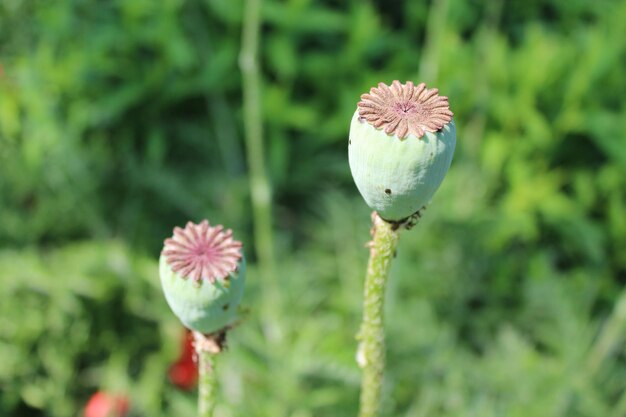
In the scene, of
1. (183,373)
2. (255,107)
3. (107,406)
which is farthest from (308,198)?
(255,107)

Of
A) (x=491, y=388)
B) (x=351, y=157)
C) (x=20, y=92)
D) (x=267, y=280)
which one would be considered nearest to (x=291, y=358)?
(x=267, y=280)

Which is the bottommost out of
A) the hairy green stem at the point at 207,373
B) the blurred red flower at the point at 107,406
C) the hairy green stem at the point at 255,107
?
the hairy green stem at the point at 207,373

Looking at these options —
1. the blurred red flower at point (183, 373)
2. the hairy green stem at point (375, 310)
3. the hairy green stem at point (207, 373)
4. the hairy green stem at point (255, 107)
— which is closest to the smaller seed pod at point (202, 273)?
the hairy green stem at point (207, 373)

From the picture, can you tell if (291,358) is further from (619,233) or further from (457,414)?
(619,233)

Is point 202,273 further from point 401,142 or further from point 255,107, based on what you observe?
point 255,107

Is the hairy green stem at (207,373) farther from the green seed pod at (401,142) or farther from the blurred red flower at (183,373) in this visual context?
the blurred red flower at (183,373)

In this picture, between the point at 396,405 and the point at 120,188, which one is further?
the point at 120,188
